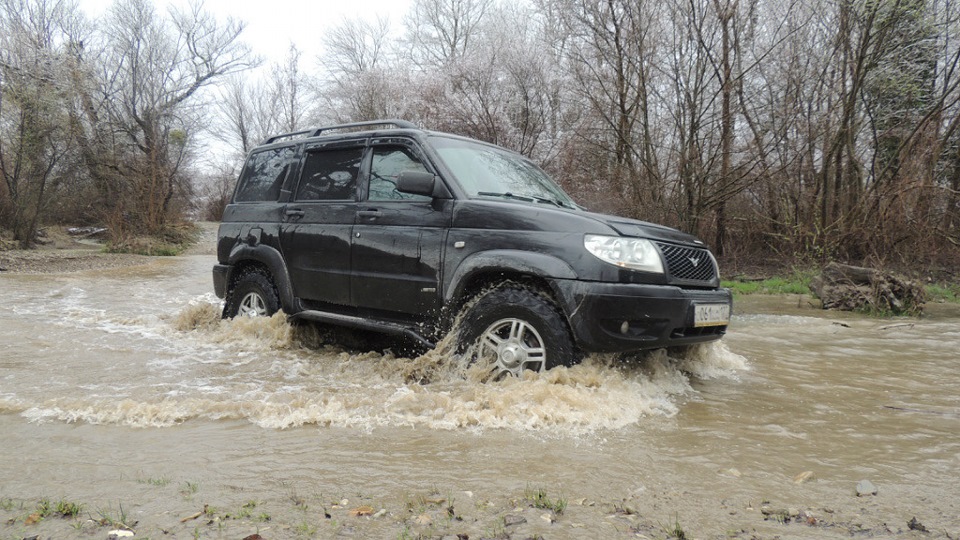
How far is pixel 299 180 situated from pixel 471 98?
14540mm

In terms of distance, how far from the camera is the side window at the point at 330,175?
5258 mm

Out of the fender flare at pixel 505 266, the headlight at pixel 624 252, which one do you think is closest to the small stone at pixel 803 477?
the headlight at pixel 624 252

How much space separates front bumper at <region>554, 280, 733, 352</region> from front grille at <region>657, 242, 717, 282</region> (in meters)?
0.19

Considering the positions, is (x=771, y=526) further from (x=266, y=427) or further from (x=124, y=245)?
(x=124, y=245)

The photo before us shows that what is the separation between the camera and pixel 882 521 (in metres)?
2.35

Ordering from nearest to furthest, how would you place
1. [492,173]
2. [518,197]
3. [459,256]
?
[459,256] < [518,197] < [492,173]

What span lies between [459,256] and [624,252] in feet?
3.67

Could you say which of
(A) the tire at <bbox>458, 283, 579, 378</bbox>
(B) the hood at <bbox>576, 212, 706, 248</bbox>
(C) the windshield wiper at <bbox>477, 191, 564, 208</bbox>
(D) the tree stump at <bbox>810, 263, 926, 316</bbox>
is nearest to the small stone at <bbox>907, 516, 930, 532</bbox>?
(A) the tire at <bbox>458, 283, 579, 378</bbox>

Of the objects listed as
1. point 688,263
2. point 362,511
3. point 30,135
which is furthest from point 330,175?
point 30,135

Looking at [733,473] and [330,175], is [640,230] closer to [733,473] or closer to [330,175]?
[733,473]

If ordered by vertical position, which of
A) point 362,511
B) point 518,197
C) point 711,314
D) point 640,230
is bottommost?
point 362,511

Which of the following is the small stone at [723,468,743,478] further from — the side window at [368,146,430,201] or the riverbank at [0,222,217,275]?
the riverbank at [0,222,217,275]

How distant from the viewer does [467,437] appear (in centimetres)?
334

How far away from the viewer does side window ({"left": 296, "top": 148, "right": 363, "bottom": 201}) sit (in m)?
5.26
